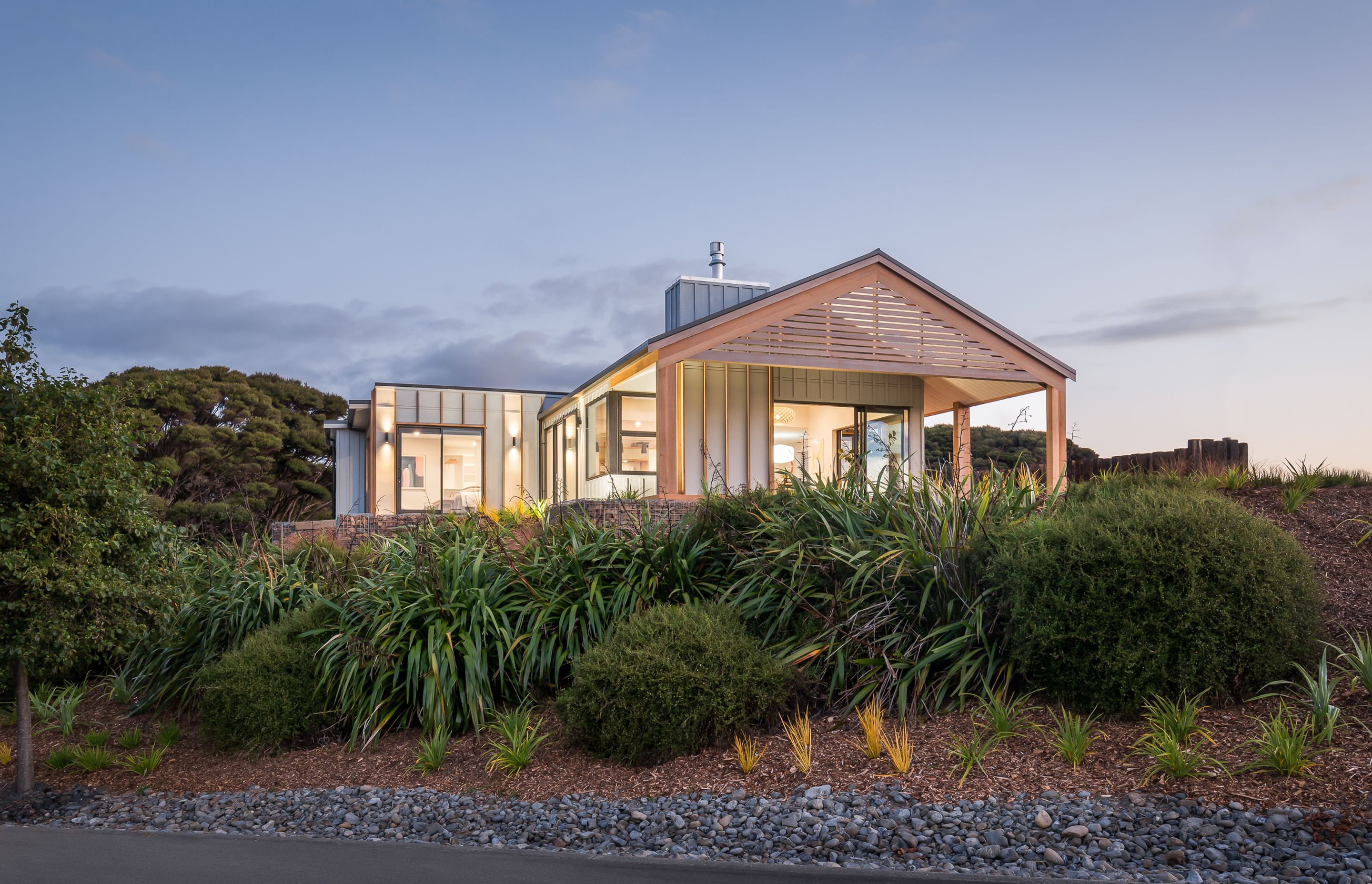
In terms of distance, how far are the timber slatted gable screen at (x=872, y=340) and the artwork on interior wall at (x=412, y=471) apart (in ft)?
30.8

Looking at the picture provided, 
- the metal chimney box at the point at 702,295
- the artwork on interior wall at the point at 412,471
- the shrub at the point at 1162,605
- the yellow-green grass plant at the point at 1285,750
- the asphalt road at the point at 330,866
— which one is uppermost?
the metal chimney box at the point at 702,295

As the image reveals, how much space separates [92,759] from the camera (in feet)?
20.0

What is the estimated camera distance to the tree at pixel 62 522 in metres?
5.38

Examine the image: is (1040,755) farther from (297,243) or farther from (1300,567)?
(297,243)

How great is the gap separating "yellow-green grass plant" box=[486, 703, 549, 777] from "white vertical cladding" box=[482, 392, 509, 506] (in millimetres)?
13290

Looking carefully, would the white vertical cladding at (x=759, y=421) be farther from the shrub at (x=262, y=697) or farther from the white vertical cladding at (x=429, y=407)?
the shrub at (x=262, y=697)

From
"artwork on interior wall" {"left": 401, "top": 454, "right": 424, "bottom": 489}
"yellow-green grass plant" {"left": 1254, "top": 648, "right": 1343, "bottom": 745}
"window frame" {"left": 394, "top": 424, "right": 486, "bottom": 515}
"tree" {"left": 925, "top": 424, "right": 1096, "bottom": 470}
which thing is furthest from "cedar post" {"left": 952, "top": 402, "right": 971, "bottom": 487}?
"artwork on interior wall" {"left": 401, "top": 454, "right": 424, "bottom": 489}

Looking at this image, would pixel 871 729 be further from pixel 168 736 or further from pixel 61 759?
pixel 61 759

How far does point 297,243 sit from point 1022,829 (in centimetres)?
1540

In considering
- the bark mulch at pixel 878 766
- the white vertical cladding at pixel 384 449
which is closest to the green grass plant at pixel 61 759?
the bark mulch at pixel 878 766

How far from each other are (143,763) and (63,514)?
1.88 m

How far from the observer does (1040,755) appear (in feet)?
14.2

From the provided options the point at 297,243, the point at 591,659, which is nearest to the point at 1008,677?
the point at 591,659

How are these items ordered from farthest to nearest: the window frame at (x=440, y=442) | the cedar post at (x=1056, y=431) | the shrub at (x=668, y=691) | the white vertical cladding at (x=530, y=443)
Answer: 1. the white vertical cladding at (x=530, y=443)
2. the window frame at (x=440, y=442)
3. the cedar post at (x=1056, y=431)
4. the shrub at (x=668, y=691)
